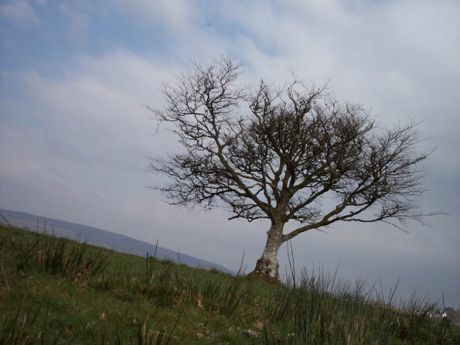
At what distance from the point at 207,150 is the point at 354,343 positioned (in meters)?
22.0

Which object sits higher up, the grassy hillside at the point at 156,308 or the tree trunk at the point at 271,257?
the tree trunk at the point at 271,257

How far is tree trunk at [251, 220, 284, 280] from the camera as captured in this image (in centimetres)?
→ 2238

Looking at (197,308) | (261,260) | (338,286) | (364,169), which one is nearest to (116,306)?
(197,308)

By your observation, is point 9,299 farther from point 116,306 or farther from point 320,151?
point 320,151

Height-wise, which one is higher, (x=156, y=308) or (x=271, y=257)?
(x=271, y=257)

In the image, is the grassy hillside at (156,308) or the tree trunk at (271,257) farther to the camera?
the tree trunk at (271,257)

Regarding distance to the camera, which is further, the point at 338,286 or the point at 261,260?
the point at 261,260

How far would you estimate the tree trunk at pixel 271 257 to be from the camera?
22375mm

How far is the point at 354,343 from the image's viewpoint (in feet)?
12.4

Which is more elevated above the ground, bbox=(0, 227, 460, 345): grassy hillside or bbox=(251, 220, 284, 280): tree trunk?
bbox=(251, 220, 284, 280): tree trunk

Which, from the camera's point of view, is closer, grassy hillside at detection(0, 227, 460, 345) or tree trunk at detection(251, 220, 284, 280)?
grassy hillside at detection(0, 227, 460, 345)

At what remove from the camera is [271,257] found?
2302cm

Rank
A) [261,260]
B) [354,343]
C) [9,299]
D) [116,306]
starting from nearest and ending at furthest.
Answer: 1. [354,343]
2. [9,299]
3. [116,306]
4. [261,260]

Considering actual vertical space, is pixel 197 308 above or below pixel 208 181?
below
